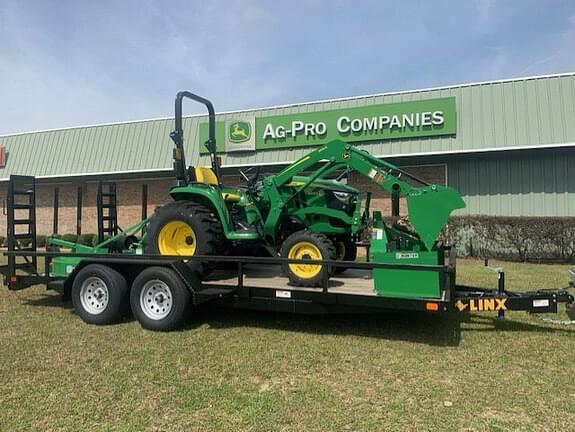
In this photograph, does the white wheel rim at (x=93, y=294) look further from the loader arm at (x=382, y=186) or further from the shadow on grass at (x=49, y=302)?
the loader arm at (x=382, y=186)

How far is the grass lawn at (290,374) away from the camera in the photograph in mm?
3355

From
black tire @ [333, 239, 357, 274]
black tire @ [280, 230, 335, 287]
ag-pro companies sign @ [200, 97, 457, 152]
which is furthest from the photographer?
ag-pro companies sign @ [200, 97, 457, 152]

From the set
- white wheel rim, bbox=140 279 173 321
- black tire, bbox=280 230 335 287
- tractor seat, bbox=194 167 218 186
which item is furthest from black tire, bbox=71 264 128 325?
black tire, bbox=280 230 335 287

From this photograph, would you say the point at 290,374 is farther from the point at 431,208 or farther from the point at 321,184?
the point at 321,184

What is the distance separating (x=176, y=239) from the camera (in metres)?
6.50

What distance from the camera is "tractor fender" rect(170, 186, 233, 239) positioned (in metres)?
6.29

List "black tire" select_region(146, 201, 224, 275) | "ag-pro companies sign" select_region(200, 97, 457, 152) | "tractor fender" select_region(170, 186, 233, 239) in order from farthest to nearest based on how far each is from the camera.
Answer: "ag-pro companies sign" select_region(200, 97, 457, 152), "tractor fender" select_region(170, 186, 233, 239), "black tire" select_region(146, 201, 224, 275)

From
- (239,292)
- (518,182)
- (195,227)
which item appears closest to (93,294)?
(195,227)

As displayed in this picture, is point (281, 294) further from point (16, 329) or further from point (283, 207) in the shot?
point (16, 329)

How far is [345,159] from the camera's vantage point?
572 centimetres

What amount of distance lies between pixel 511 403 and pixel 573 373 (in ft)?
3.36

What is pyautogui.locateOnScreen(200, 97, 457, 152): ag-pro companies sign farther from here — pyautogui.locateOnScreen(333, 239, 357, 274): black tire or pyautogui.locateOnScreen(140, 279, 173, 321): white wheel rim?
pyautogui.locateOnScreen(140, 279, 173, 321): white wheel rim

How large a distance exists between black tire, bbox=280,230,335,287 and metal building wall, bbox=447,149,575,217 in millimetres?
10140

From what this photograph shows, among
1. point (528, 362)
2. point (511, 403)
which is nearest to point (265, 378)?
→ point (511, 403)
